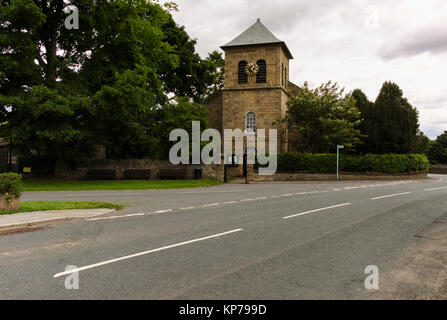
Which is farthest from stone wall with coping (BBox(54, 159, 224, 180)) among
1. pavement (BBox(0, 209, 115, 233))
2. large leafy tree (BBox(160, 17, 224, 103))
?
pavement (BBox(0, 209, 115, 233))

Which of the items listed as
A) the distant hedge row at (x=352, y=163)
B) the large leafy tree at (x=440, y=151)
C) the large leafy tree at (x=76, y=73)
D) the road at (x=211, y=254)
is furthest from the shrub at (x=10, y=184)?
the large leafy tree at (x=440, y=151)

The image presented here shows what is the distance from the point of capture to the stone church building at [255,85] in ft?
125

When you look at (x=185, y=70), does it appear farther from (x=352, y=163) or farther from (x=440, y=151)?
(x=440, y=151)

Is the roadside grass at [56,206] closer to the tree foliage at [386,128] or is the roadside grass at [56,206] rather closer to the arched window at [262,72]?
the tree foliage at [386,128]

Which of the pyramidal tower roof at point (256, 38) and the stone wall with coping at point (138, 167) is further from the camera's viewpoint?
the pyramidal tower roof at point (256, 38)

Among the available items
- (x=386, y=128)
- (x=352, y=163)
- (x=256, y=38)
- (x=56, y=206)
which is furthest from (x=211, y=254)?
(x=256, y=38)

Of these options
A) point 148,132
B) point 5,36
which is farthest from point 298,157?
point 5,36

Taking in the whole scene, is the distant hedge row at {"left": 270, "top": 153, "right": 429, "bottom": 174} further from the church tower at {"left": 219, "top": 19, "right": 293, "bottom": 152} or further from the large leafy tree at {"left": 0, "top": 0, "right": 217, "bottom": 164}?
the large leafy tree at {"left": 0, "top": 0, "right": 217, "bottom": 164}

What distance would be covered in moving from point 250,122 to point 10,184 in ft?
101

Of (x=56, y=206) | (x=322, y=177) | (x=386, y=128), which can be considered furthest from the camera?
(x=386, y=128)

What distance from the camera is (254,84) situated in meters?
38.9

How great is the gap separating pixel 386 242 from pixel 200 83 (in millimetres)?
39350
